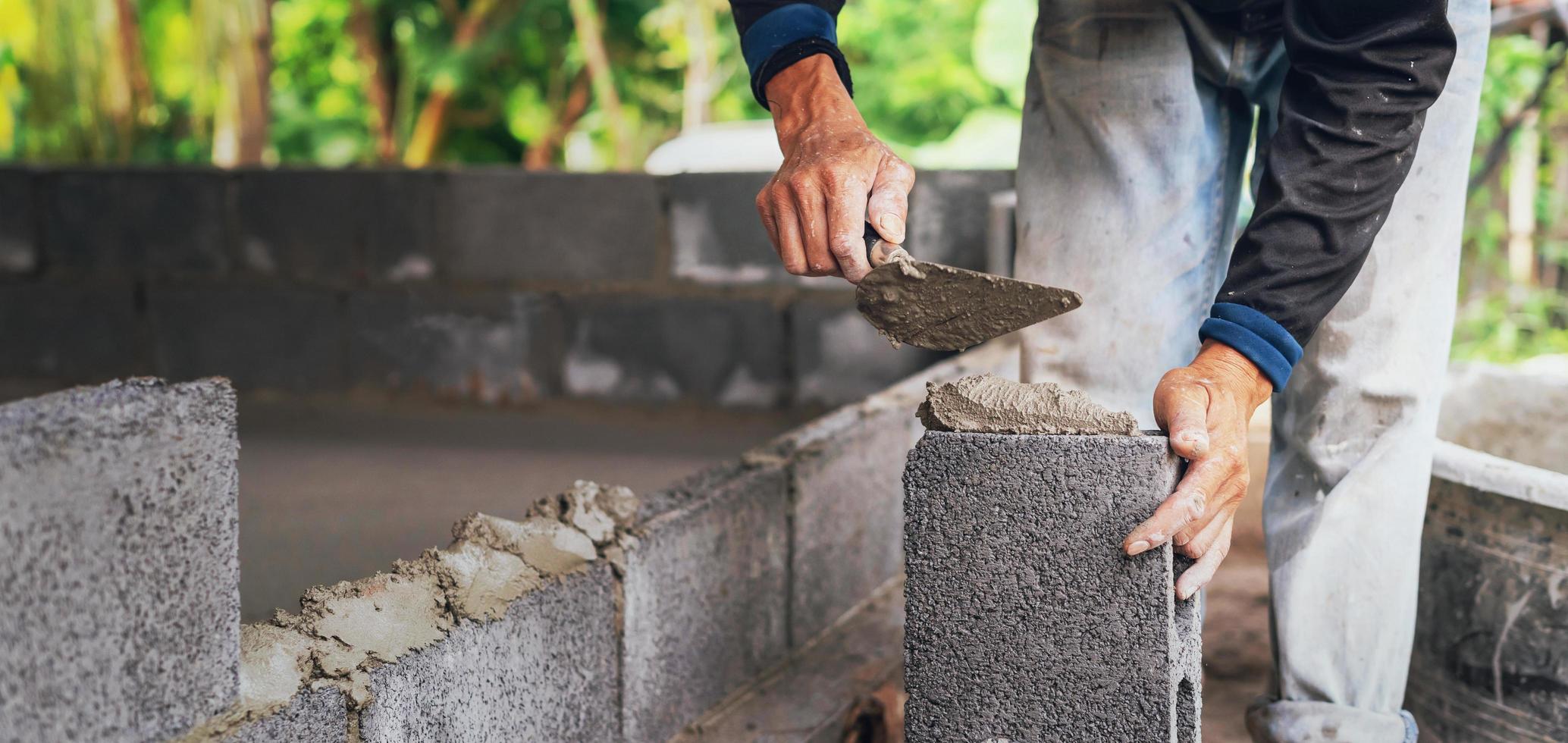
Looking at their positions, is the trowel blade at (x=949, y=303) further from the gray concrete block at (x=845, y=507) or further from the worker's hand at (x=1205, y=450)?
the gray concrete block at (x=845, y=507)

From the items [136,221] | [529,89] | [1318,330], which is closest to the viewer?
[1318,330]

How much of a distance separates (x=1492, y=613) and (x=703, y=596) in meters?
1.23

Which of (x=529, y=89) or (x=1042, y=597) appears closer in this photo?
(x=1042, y=597)

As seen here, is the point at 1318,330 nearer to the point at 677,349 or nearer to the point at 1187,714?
the point at 1187,714

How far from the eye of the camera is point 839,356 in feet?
12.7

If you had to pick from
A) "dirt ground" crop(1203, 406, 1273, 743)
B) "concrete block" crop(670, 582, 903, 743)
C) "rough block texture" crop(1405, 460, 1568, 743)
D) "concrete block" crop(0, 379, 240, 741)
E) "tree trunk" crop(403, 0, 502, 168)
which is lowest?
"dirt ground" crop(1203, 406, 1273, 743)

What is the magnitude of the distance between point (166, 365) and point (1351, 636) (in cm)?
381

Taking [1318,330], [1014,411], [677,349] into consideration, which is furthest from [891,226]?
[677,349]

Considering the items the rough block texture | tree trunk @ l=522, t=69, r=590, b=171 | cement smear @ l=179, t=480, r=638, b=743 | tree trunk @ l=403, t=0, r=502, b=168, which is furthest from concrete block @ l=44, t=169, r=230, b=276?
tree trunk @ l=522, t=69, r=590, b=171

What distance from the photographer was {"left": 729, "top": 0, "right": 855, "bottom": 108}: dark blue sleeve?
1796 millimetres

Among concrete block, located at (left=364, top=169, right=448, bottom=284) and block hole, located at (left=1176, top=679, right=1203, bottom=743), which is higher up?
concrete block, located at (left=364, top=169, right=448, bottom=284)

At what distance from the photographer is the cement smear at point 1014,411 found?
4.81 feet

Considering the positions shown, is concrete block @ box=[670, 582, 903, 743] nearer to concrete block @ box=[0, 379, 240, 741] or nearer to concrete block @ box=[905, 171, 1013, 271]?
concrete block @ box=[0, 379, 240, 741]

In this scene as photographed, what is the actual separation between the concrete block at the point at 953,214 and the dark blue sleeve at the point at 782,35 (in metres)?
1.96
